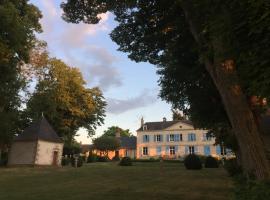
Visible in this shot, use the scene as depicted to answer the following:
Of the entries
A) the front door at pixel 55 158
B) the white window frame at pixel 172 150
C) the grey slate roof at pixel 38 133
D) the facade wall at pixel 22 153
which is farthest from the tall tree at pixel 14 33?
the white window frame at pixel 172 150

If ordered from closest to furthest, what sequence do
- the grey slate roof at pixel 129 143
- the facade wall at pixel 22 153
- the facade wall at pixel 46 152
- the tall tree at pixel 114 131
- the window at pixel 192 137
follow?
the facade wall at pixel 22 153
the facade wall at pixel 46 152
the window at pixel 192 137
the grey slate roof at pixel 129 143
the tall tree at pixel 114 131

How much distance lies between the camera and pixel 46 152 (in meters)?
38.9

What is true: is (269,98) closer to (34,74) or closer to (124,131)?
(34,74)

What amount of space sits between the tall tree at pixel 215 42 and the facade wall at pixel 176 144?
1845 inches

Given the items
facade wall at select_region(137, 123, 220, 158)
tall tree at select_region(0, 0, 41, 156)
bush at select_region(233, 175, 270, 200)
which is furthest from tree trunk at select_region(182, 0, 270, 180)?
facade wall at select_region(137, 123, 220, 158)

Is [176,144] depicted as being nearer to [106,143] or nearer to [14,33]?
[106,143]

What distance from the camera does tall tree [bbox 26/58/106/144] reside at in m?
42.1

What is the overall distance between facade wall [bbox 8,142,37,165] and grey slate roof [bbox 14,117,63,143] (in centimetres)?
73

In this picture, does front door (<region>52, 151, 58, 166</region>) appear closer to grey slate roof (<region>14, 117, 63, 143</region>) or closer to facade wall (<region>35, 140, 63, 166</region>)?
facade wall (<region>35, 140, 63, 166</region>)

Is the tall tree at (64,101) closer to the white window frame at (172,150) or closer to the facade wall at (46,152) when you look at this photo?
the facade wall at (46,152)

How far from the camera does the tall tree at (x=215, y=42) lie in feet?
22.4

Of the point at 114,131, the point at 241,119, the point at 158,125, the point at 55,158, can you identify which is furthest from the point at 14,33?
the point at 114,131

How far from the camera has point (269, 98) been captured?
21.0 ft

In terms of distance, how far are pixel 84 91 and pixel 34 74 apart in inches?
331
